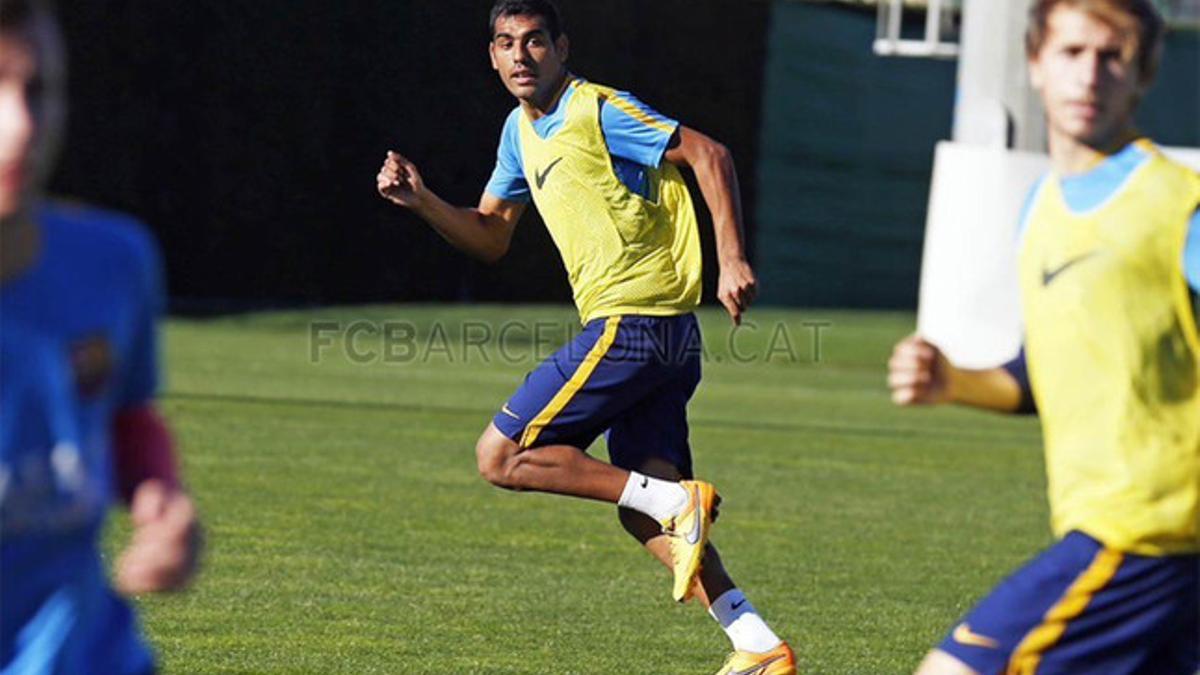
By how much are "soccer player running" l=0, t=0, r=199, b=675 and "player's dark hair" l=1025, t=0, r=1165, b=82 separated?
1.70m

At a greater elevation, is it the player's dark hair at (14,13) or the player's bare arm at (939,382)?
the player's dark hair at (14,13)

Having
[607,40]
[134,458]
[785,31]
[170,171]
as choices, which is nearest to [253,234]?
[170,171]

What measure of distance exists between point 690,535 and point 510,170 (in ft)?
5.14

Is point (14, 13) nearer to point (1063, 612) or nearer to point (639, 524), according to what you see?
point (1063, 612)

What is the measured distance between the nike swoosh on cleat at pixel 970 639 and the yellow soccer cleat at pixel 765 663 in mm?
2907

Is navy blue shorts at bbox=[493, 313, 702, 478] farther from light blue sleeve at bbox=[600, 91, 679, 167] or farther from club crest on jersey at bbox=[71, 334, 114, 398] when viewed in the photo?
club crest on jersey at bbox=[71, 334, 114, 398]

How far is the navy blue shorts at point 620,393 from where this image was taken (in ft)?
25.5

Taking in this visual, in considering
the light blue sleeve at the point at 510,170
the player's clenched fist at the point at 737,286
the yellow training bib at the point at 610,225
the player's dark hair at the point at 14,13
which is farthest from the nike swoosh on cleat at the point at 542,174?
the player's dark hair at the point at 14,13

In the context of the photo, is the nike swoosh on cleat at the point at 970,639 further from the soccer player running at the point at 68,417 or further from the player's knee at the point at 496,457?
the player's knee at the point at 496,457

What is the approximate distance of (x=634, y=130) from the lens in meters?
7.88

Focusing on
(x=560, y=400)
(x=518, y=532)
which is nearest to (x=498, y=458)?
(x=560, y=400)

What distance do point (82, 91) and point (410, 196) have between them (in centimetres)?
1758

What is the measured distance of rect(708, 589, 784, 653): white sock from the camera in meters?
7.35

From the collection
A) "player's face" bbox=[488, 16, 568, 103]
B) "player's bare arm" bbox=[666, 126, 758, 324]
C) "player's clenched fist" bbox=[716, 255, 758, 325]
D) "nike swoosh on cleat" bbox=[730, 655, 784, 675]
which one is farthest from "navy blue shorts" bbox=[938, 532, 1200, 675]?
"player's face" bbox=[488, 16, 568, 103]
